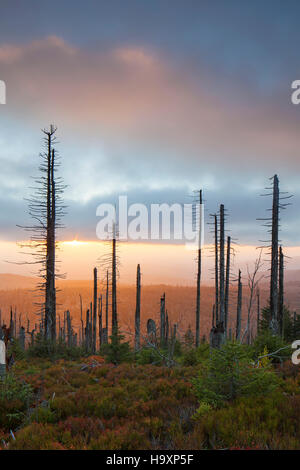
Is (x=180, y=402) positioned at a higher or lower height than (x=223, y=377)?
lower

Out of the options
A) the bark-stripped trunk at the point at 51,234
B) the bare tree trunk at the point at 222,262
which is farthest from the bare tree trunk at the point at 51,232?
the bare tree trunk at the point at 222,262

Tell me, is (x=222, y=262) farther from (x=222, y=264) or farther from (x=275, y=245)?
(x=275, y=245)

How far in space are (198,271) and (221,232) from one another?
4.42 meters

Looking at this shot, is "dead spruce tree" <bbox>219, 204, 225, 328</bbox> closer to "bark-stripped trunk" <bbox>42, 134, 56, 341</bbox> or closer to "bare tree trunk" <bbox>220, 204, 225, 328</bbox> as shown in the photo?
"bare tree trunk" <bbox>220, 204, 225, 328</bbox>

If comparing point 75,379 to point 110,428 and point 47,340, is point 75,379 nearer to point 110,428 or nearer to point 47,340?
point 110,428

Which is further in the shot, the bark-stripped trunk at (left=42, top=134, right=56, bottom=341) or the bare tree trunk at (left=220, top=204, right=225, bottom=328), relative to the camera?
the bare tree trunk at (left=220, top=204, right=225, bottom=328)

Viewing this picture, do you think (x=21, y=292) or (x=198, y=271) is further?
(x=21, y=292)

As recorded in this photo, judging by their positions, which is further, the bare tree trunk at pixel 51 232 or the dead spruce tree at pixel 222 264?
the dead spruce tree at pixel 222 264

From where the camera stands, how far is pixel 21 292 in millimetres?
191750

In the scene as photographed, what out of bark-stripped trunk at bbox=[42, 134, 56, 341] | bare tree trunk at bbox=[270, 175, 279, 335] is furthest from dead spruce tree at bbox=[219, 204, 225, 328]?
bark-stripped trunk at bbox=[42, 134, 56, 341]

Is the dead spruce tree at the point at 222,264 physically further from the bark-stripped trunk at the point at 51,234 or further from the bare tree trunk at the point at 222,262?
the bark-stripped trunk at the point at 51,234

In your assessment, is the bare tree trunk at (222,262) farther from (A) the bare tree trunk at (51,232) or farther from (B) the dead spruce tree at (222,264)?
(A) the bare tree trunk at (51,232)

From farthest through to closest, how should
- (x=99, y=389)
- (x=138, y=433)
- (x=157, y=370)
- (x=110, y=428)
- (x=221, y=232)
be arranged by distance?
(x=221, y=232)
(x=157, y=370)
(x=99, y=389)
(x=110, y=428)
(x=138, y=433)
